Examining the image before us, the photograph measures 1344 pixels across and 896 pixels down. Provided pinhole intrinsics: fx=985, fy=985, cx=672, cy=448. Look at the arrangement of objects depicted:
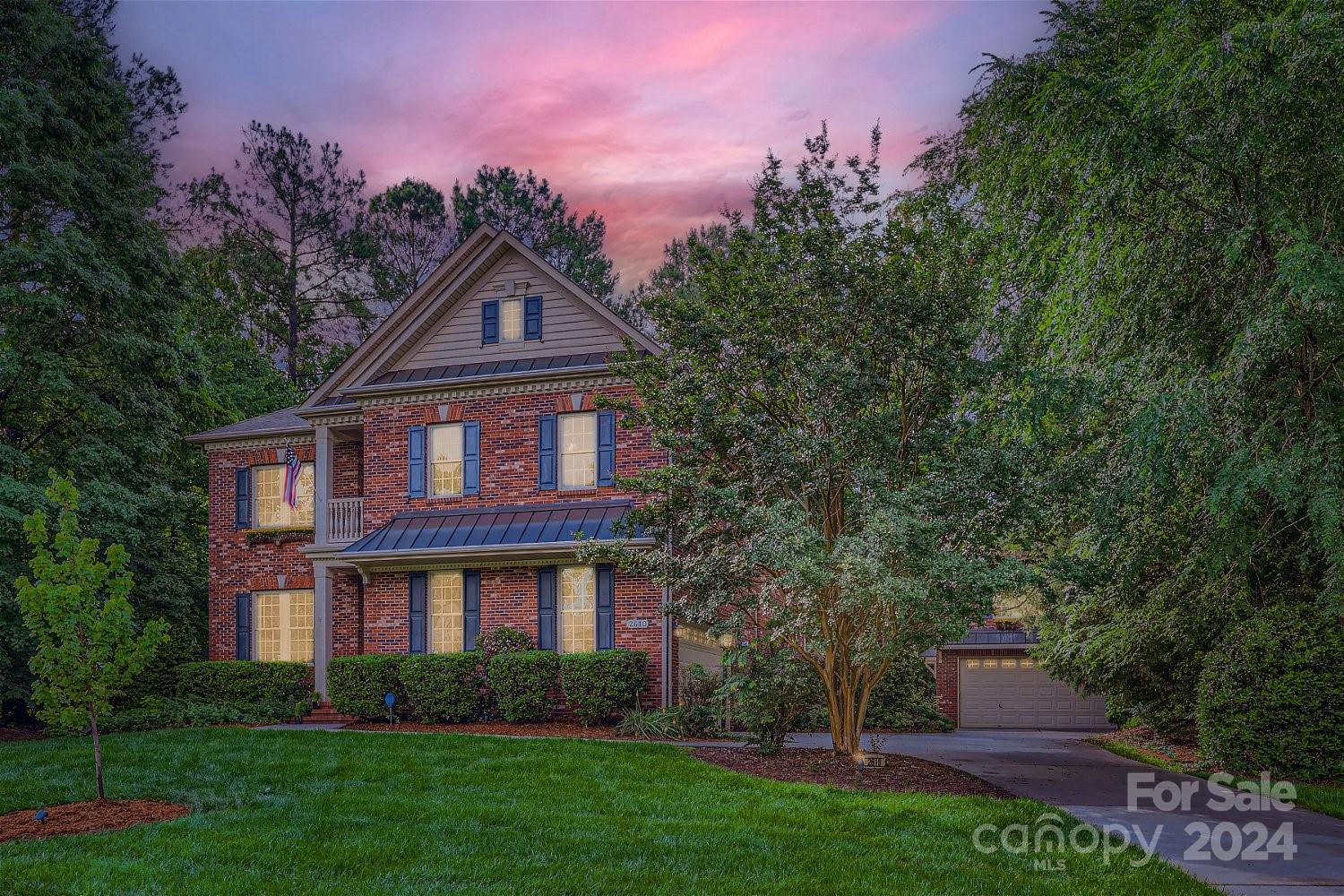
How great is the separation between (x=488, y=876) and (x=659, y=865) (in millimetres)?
1203

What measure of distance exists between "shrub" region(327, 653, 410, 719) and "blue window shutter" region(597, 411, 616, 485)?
501 centimetres

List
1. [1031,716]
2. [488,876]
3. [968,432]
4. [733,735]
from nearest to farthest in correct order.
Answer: [488,876], [968,432], [733,735], [1031,716]

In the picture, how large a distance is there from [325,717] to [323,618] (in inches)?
80.2

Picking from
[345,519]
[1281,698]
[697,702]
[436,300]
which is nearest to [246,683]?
[345,519]

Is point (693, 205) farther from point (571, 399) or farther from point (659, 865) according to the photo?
point (659, 865)

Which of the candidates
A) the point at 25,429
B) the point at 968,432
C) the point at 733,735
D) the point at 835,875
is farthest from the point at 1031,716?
the point at 25,429

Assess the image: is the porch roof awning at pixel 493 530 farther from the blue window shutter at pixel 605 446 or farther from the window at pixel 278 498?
the window at pixel 278 498

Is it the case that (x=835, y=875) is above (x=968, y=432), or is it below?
below

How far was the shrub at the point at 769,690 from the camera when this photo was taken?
41.5ft

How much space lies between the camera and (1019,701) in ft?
86.2

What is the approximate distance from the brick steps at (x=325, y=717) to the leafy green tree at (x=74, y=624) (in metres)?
8.80

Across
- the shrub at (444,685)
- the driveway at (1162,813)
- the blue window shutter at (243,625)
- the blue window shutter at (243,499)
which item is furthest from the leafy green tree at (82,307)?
the driveway at (1162,813)

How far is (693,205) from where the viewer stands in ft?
119

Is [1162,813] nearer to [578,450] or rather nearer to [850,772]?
[850,772]
